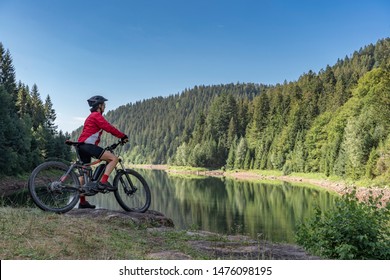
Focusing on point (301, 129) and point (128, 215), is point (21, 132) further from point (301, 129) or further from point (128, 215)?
point (301, 129)

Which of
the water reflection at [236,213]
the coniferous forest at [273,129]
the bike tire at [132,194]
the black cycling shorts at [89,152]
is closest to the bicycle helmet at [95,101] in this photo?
the black cycling shorts at [89,152]

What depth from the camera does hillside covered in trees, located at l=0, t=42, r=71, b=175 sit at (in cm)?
3494

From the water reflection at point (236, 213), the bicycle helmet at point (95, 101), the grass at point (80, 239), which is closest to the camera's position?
the grass at point (80, 239)

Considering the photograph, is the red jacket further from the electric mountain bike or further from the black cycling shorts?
the electric mountain bike

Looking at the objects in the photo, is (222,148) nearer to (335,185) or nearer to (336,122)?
(336,122)

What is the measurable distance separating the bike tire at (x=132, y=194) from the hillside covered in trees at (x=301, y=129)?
37.1 metres

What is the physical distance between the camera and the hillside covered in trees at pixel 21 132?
3494cm

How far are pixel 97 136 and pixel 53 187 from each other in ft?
4.39

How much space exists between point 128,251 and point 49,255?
1187 millimetres

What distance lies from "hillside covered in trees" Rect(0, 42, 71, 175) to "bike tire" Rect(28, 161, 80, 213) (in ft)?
94.6

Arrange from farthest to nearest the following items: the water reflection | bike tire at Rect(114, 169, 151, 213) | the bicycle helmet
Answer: the water reflection < bike tire at Rect(114, 169, 151, 213) < the bicycle helmet

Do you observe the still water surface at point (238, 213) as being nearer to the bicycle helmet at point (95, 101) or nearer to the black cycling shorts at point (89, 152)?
the black cycling shorts at point (89, 152)

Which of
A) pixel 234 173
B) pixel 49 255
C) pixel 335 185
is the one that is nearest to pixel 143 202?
→ pixel 49 255

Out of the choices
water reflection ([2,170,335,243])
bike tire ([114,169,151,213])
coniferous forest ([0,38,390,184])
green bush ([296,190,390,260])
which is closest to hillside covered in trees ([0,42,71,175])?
coniferous forest ([0,38,390,184])
